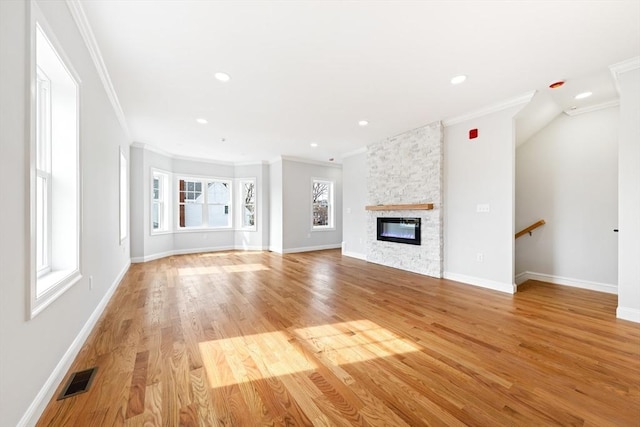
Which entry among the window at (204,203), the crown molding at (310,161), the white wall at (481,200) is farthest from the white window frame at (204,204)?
the white wall at (481,200)

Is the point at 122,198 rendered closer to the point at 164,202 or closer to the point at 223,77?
the point at 164,202

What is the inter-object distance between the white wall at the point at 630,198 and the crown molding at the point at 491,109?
838 millimetres

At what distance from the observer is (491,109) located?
381cm

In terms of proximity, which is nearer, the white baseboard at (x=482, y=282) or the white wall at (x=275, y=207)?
the white baseboard at (x=482, y=282)

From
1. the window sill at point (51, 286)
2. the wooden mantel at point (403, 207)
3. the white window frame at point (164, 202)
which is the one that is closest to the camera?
the window sill at point (51, 286)

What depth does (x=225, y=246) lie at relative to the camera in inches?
306

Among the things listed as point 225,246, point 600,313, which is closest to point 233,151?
point 225,246

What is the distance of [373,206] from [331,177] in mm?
2889

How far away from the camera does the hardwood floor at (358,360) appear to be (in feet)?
4.74

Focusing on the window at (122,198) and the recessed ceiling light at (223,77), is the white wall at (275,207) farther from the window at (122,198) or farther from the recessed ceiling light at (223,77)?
the recessed ceiling light at (223,77)

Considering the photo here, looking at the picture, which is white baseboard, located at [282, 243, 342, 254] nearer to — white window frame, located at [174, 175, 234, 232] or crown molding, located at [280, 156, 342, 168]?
white window frame, located at [174, 175, 234, 232]

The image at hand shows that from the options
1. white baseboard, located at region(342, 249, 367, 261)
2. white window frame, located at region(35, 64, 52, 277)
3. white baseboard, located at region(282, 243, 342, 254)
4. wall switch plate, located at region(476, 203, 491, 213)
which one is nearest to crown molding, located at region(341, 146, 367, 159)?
white baseboard, located at region(342, 249, 367, 261)

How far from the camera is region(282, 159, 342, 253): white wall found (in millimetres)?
7254

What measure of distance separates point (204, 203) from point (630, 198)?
8297 millimetres
